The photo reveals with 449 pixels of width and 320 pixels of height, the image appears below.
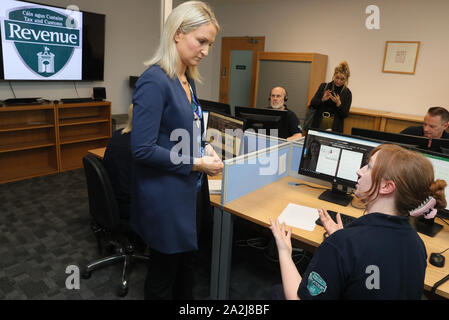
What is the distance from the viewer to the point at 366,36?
15.2 feet

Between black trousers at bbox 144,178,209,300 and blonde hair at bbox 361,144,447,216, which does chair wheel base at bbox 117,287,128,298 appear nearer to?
black trousers at bbox 144,178,209,300

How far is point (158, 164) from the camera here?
1270mm

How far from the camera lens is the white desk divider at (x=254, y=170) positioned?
74.0 inches

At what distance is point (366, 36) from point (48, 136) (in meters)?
4.51

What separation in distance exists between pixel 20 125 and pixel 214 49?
145 inches

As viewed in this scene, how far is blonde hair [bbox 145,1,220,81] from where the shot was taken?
1.24m

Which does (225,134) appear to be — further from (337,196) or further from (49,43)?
(49,43)

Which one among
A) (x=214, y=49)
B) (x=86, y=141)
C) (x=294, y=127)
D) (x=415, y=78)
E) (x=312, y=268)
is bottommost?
(x=86, y=141)

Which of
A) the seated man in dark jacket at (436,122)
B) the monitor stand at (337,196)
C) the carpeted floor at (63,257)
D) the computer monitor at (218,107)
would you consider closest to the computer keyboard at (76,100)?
the carpeted floor at (63,257)

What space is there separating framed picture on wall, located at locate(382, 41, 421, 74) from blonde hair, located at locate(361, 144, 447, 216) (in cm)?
406

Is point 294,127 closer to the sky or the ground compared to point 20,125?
closer to the sky
